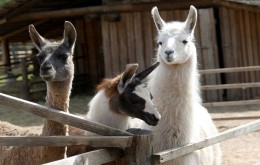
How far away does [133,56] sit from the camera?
52.2 ft

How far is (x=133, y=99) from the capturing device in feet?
14.7

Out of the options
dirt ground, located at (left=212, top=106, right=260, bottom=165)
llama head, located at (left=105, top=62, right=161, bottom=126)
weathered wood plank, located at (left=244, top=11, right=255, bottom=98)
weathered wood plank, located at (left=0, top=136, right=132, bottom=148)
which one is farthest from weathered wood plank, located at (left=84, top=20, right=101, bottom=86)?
weathered wood plank, located at (left=0, top=136, right=132, bottom=148)

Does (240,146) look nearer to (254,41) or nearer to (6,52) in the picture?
(254,41)

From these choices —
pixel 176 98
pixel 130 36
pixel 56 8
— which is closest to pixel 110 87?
pixel 176 98

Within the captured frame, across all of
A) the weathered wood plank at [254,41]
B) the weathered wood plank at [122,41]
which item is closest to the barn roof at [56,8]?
the weathered wood plank at [122,41]

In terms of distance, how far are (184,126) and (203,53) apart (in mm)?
10018

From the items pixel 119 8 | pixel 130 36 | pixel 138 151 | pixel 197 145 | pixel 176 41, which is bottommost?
pixel 197 145

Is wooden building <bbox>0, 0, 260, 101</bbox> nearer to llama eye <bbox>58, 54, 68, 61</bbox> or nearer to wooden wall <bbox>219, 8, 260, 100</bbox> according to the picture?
wooden wall <bbox>219, 8, 260, 100</bbox>

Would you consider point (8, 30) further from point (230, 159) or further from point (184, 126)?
point (184, 126)

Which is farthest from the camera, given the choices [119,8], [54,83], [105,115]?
[119,8]

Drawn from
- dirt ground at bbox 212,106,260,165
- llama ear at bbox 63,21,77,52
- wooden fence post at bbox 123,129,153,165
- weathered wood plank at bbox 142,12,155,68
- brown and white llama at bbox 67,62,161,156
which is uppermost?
weathered wood plank at bbox 142,12,155,68

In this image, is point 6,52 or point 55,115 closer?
point 55,115

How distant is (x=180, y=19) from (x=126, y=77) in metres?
10.7

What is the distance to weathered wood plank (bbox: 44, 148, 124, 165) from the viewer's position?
359cm
